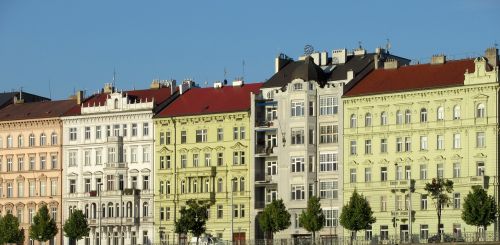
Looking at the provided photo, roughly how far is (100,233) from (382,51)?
29.7m

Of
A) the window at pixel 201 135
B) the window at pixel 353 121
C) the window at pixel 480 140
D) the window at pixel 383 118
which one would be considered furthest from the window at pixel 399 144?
the window at pixel 201 135

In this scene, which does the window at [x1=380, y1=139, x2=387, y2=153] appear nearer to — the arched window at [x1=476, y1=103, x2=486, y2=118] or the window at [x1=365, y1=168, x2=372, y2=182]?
the window at [x1=365, y1=168, x2=372, y2=182]

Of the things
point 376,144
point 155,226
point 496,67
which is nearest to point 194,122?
point 155,226

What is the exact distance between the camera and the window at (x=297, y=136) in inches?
5069

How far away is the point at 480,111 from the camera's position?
11856 cm

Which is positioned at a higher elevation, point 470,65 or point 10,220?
point 470,65

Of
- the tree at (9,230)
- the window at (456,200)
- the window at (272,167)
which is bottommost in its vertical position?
the tree at (9,230)

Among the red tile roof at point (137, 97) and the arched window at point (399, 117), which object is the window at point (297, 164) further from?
the red tile roof at point (137, 97)

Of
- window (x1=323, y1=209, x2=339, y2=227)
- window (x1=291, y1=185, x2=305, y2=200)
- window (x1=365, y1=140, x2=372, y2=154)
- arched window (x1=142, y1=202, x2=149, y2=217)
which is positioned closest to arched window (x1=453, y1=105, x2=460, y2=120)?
window (x1=365, y1=140, x2=372, y2=154)

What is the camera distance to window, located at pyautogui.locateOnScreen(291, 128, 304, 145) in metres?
129

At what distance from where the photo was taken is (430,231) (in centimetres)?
12006

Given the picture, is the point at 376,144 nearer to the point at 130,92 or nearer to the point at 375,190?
the point at 375,190

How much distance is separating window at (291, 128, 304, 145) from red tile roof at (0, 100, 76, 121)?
2560cm

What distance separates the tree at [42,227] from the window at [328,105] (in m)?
27.4
